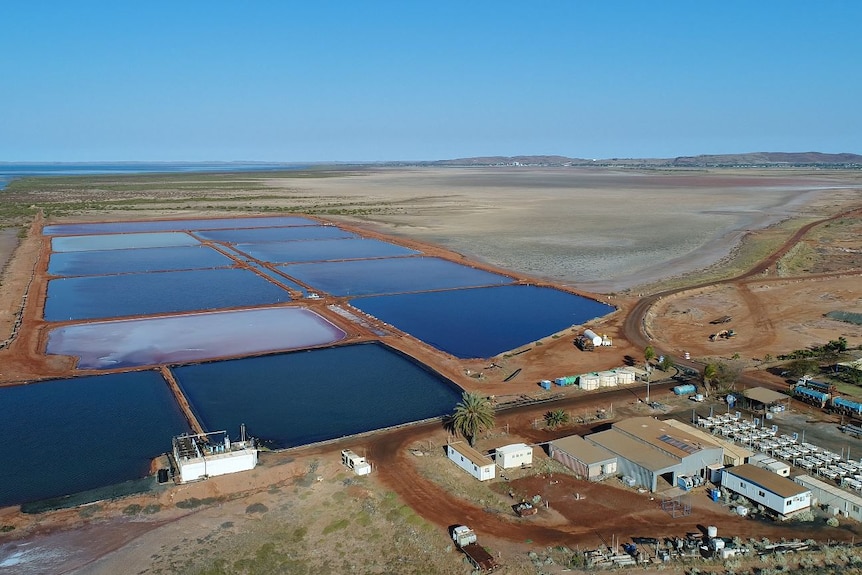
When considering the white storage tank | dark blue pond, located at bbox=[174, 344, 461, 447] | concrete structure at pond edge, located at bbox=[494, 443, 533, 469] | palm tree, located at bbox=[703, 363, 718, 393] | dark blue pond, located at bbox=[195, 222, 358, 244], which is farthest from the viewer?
dark blue pond, located at bbox=[195, 222, 358, 244]

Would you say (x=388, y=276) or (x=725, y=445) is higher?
(x=388, y=276)

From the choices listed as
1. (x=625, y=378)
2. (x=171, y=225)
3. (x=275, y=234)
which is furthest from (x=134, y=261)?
(x=625, y=378)

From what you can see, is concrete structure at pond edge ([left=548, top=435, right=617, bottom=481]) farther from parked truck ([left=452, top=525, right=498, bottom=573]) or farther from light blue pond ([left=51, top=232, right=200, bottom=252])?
light blue pond ([left=51, top=232, right=200, bottom=252])

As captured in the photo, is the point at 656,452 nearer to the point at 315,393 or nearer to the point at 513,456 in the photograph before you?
the point at 513,456

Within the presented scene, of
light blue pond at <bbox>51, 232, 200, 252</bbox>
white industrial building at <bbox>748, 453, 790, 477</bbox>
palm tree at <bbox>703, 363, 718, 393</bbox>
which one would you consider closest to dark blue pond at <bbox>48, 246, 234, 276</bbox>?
light blue pond at <bbox>51, 232, 200, 252</bbox>

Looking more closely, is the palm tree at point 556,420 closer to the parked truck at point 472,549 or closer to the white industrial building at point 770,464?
the white industrial building at point 770,464
